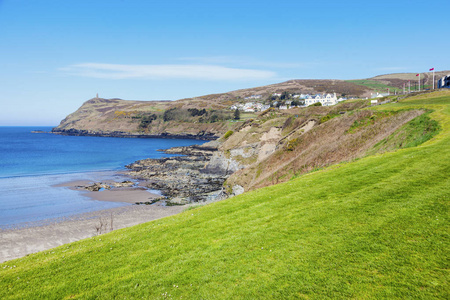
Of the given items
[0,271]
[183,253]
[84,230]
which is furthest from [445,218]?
[84,230]

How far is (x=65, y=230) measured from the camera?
119 ft

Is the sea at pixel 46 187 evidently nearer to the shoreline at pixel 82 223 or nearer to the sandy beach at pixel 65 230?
the shoreline at pixel 82 223

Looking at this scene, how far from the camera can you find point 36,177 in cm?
7375

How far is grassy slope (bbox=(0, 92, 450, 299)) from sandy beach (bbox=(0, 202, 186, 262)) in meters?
17.3

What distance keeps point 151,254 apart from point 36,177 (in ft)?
250

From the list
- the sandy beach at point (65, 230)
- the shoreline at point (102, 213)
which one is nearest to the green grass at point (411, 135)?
the shoreline at point (102, 213)

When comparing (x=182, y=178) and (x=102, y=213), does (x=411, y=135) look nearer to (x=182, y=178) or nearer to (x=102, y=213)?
(x=102, y=213)

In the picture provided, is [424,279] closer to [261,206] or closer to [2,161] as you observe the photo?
[261,206]

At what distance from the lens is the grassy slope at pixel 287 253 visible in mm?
8484

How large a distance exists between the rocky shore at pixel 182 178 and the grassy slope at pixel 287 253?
3080 centimetres

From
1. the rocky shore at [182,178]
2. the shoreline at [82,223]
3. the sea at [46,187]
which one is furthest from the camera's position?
the rocky shore at [182,178]

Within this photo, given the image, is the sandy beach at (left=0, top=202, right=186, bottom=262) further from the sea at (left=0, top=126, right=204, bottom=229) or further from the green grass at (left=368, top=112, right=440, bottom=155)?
the green grass at (left=368, top=112, right=440, bottom=155)

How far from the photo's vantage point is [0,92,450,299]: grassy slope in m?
8.48

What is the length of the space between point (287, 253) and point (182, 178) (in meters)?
59.7
